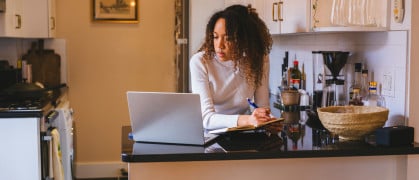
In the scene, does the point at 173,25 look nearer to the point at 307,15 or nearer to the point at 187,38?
the point at 187,38

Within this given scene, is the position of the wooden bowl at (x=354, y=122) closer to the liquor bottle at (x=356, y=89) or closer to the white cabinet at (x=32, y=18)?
the liquor bottle at (x=356, y=89)

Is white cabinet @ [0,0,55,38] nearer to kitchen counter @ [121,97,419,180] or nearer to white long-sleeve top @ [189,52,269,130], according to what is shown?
white long-sleeve top @ [189,52,269,130]

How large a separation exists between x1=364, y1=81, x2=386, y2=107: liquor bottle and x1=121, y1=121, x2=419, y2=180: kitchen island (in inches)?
10.6

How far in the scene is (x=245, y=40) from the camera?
235cm

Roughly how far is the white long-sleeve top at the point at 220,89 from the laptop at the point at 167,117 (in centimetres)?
30

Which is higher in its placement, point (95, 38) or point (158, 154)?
point (95, 38)

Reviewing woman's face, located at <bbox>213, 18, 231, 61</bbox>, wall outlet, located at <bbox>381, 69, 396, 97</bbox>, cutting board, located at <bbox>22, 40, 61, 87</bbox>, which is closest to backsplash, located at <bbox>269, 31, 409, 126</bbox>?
wall outlet, located at <bbox>381, 69, 396, 97</bbox>

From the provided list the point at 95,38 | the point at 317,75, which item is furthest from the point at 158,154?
the point at 95,38

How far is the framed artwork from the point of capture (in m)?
4.86

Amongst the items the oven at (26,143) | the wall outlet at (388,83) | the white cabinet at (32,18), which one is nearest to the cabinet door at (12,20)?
the white cabinet at (32,18)

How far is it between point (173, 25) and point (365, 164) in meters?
3.25

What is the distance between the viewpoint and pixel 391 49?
223cm

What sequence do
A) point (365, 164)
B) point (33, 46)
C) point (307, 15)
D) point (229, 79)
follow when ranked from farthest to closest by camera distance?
point (33, 46) → point (307, 15) → point (229, 79) → point (365, 164)

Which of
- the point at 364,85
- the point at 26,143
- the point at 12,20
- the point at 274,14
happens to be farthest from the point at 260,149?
the point at 12,20
